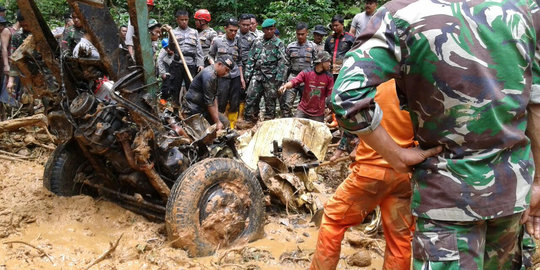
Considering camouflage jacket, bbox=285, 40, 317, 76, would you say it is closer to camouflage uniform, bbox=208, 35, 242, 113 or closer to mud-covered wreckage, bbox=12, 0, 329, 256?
camouflage uniform, bbox=208, 35, 242, 113

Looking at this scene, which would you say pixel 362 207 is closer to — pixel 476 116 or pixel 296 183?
pixel 476 116

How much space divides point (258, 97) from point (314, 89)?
223cm

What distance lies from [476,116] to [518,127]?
234mm

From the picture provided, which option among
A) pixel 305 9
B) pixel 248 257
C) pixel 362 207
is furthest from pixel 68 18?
pixel 362 207

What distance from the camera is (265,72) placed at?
9.27 metres

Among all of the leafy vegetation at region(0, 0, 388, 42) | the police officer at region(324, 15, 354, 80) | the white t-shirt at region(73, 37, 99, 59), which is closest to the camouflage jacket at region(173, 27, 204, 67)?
the police officer at region(324, 15, 354, 80)

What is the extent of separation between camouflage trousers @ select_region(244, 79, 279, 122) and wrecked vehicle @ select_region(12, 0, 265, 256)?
16.3 ft

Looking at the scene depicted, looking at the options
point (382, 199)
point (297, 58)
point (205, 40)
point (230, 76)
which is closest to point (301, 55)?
point (297, 58)

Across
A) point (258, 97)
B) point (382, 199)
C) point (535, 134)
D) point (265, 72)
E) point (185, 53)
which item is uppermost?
point (535, 134)

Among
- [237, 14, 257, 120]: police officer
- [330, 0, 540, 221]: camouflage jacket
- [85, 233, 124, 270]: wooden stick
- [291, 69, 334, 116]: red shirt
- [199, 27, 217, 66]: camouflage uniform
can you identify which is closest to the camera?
[330, 0, 540, 221]: camouflage jacket

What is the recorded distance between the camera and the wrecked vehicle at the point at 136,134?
11.9 ft

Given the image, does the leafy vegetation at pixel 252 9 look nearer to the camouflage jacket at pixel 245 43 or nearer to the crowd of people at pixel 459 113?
the camouflage jacket at pixel 245 43

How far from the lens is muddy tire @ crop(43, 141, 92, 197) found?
4.54 metres

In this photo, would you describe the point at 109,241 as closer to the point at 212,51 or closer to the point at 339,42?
the point at 212,51
